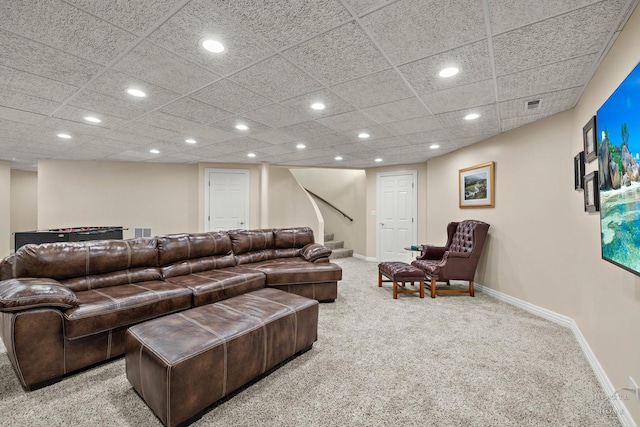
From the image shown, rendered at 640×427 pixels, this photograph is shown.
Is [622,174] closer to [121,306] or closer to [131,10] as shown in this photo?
[131,10]

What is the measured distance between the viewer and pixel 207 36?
1766 mm

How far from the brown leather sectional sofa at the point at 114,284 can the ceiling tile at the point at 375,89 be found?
2090 millimetres

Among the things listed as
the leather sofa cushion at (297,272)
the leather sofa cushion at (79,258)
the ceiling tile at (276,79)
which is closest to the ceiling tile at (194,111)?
the ceiling tile at (276,79)

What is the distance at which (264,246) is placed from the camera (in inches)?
165

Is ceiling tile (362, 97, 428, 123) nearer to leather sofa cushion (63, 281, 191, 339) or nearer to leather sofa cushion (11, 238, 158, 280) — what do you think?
leather sofa cushion (63, 281, 191, 339)

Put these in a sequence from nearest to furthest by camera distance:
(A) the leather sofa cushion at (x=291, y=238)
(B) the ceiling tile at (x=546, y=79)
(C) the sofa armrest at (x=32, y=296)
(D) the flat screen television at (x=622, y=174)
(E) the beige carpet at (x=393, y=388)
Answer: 1. (D) the flat screen television at (x=622, y=174)
2. (E) the beige carpet at (x=393, y=388)
3. (C) the sofa armrest at (x=32, y=296)
4. (B) the ceiling tile at (x=546, y=79)
5. (A) the leather sofa cushion at (x=291, y=238)

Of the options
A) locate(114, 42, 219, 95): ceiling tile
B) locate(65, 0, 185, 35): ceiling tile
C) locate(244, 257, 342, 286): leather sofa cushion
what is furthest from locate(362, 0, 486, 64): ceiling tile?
locate(244, 257, 342, 286): leather sofa cushion

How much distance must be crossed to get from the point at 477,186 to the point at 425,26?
330cm

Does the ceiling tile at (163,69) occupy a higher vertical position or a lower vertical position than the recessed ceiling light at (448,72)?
higher

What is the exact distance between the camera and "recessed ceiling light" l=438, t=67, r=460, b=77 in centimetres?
215

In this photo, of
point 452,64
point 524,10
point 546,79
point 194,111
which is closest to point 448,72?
point 452,64

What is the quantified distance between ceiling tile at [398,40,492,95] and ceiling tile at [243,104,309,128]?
1.30 metres

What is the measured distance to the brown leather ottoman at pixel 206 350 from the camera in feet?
4.95

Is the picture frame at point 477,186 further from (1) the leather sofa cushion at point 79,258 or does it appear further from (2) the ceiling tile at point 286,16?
(1) the leather sofa cushion at point 79,258
